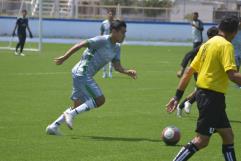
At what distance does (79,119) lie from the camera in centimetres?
1301

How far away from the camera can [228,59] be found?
7.50 m

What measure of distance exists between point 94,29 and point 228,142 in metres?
42.1

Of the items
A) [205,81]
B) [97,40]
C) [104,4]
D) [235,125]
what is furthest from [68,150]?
[104,4]

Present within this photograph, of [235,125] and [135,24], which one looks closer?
[235,125]

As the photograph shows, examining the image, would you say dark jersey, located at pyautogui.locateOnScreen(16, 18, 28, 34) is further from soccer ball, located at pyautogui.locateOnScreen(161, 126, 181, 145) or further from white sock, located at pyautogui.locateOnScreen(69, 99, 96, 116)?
soccer ball, located at pyautogui.locateOnScreen(161, 126, 181, 145)

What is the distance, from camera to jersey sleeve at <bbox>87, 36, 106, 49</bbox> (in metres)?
10.9

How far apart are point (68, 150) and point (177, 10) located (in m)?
48.1

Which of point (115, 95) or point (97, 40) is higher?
point (97, 40)

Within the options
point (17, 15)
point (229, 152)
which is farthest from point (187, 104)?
point (17, 15)

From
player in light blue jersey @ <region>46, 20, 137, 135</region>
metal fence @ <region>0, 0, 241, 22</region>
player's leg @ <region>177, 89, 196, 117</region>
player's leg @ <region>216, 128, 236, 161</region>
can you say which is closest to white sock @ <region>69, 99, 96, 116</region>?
player in light blue jersey @ <region>46, 20, 137, 135</region>

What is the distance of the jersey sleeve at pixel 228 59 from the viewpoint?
7488 mm

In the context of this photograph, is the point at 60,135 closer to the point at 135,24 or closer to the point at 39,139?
the point at 39,139

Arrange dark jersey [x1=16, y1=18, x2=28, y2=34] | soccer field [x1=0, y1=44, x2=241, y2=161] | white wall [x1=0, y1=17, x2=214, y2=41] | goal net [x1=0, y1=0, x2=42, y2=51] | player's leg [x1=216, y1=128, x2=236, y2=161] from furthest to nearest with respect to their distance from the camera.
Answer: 1. white wall [x1=0, y1=17, x2=214, y2=41]
2. goal net [x1=0, y1=0, x2=42, y2=51]
3. dark jersey [x1=16, y1=18, x2=28, y2=34]
4. soccer field [x1=0, y1=44, x2=241, y2=161]
5. player's leg [x1=216, y1=128, x2=236, y2=161]

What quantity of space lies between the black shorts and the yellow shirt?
9 cm
